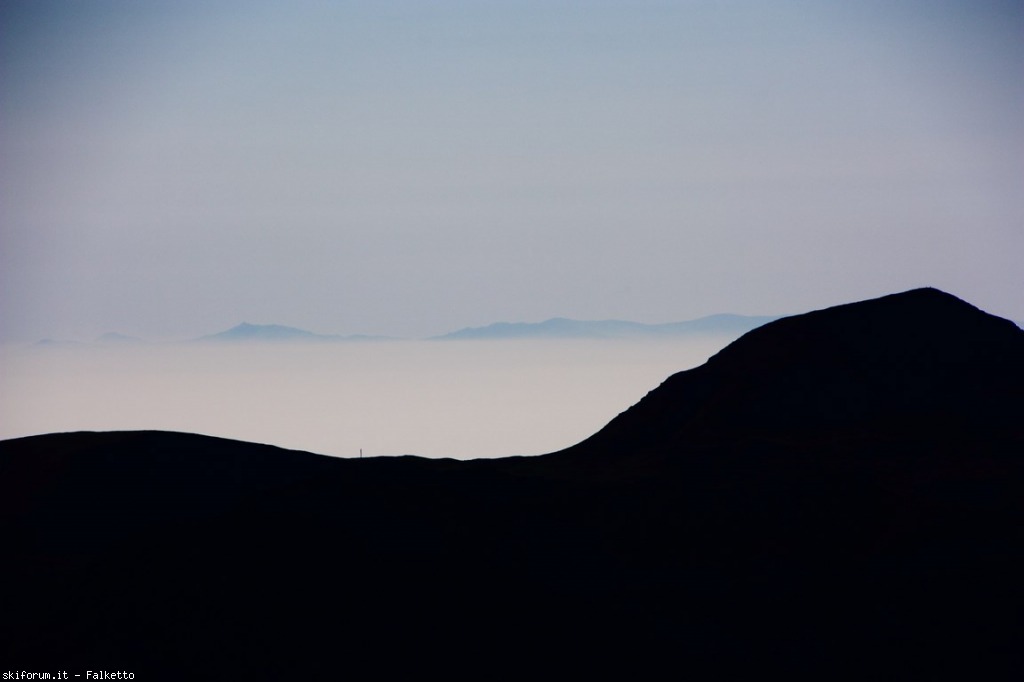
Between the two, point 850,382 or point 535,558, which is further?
point 850,382

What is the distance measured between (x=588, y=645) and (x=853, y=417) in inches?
806

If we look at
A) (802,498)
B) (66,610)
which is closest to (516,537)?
(802,498)

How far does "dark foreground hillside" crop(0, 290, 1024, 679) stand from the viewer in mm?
31875

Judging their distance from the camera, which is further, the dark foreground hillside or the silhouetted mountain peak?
the silhouetted mountain peak

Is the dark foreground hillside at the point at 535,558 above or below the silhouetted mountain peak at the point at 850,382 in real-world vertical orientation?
below

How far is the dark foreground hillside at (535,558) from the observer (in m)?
31.9

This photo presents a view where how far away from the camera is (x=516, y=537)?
3625 cm

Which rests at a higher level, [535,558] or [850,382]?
[850,382]

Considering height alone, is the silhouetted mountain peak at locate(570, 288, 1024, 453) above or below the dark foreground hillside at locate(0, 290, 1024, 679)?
above

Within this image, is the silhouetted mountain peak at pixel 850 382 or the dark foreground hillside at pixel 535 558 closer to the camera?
the dark foreground hillside at pixel 535 558

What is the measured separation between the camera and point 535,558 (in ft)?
116

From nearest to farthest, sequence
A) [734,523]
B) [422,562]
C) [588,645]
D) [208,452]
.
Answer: [588,645], [422,562], [734,523], [208,452]

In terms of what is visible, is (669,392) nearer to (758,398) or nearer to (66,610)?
Result: (758,398)

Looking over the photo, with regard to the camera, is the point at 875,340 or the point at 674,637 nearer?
the point at 674,637
